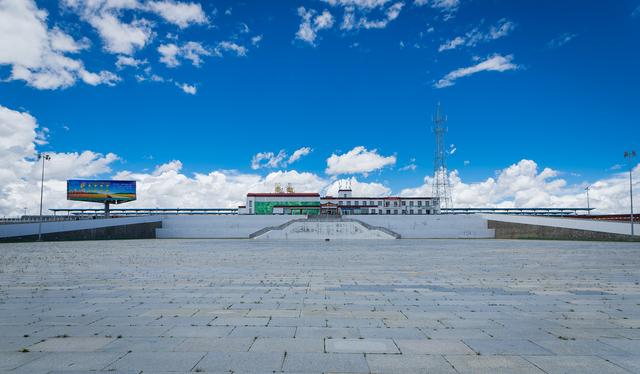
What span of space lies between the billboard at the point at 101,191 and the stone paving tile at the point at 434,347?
63400 mm

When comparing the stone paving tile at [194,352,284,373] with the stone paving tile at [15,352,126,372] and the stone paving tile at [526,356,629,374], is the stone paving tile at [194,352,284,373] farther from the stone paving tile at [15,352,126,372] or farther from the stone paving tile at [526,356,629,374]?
the stone paving tile at [526,356,629,374]

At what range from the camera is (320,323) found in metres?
6.98

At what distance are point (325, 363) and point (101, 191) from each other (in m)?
64.1

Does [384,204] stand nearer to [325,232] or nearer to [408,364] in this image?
[325,232]

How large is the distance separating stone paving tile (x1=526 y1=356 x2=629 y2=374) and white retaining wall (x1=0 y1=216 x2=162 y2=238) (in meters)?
42.7

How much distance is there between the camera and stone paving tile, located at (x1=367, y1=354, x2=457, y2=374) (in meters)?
4.77

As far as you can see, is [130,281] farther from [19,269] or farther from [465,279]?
→ [465,279]

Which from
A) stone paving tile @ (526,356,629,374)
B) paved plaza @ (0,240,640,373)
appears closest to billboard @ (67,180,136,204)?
paved plaza @ (0,240,640,373)

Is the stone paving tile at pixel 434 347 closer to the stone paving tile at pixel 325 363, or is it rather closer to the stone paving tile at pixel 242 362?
the stone paving tile at pixel 325 363

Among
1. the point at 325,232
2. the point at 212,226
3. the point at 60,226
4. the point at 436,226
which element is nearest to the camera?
the point at 60,226

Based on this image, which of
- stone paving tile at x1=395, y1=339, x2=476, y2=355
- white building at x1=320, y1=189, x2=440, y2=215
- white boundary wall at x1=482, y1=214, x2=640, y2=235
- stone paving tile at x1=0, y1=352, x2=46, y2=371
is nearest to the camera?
stone paving tile at x1=0, y1=352, x2=46, y2=371

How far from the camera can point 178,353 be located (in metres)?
5.35

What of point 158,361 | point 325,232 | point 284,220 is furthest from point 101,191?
point 158,361

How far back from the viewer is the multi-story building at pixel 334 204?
85.4 meters
